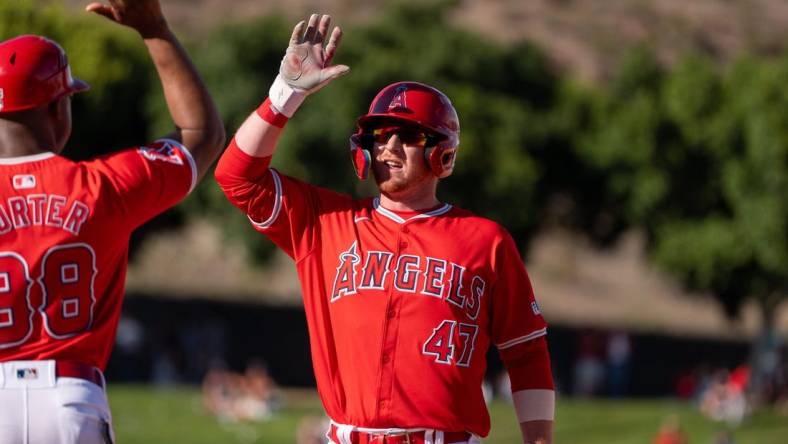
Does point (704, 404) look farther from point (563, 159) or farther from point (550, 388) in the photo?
point (550, 388)

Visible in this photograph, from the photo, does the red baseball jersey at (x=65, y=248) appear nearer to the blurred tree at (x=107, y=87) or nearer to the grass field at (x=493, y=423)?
the grass field at (x=493, y=423)

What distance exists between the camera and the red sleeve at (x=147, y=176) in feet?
16.7

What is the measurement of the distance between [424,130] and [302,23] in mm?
672

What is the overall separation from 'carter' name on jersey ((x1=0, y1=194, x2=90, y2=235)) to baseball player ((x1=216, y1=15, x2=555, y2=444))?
93 cm

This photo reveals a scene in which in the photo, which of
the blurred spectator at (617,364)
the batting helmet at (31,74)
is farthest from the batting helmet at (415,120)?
the blurred spectator at (617,364)

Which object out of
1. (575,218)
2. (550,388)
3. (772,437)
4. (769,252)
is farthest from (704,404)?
(550,388)

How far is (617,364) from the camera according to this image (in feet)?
138

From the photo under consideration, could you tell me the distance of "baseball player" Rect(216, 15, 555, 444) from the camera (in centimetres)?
563

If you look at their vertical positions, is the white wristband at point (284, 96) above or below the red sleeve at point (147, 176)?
above

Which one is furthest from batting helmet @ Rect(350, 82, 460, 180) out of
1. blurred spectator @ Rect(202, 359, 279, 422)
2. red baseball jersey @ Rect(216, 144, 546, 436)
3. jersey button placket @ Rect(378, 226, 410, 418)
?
blurred spectator @ Rect(202, 359, 279, 422)

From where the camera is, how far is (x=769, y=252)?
39.7 m

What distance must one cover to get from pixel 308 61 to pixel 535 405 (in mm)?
1686

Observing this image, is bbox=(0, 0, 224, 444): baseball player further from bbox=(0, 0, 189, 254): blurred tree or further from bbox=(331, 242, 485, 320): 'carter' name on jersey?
bbox=(0, 0, 189, 254): blurred tree

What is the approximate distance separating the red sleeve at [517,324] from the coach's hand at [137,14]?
1.65 metres
